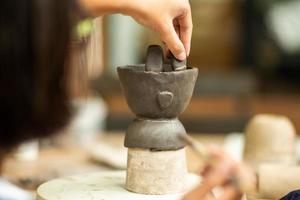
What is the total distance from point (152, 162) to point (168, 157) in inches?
1.0


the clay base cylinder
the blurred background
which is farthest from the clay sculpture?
the blurred background

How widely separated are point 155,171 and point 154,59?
161 millimetres

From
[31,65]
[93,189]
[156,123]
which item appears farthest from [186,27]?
[31,65]

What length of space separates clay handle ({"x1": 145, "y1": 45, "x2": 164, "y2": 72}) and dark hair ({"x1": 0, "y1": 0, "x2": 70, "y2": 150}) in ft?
0.93

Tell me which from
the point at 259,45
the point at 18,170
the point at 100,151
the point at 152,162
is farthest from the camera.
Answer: the point at 259,45

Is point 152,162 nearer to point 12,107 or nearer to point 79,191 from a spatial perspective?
point 79,191

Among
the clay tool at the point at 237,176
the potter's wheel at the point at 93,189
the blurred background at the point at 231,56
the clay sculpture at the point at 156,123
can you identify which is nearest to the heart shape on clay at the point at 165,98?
the clay sculpture at the point at 156,123

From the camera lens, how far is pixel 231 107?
142 inches

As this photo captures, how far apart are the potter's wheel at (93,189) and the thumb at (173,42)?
20cm

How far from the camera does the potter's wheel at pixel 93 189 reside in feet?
3.73

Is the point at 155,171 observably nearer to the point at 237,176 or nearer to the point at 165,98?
the point at 165,98

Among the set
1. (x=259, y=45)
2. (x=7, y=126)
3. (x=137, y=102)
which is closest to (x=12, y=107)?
(x=7, y=126)

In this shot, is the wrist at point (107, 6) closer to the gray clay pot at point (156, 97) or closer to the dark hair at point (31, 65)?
the gray clay pot at point (156, 97)

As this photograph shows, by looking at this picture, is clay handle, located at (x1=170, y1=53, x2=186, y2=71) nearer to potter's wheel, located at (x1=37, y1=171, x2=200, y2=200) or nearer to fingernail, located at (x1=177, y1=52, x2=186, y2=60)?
fingernail, located at (x1=177, y1=52, x2=186, y2=60)
